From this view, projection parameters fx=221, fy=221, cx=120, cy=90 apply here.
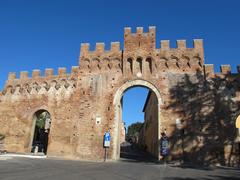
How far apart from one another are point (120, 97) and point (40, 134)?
1428 centimetres

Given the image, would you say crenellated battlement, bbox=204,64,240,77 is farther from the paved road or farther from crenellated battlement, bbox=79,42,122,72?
the paved road

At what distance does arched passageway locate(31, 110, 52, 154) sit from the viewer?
18.4 meters

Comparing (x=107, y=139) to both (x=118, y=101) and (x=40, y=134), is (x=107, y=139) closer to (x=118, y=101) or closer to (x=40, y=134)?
(x=118, y=101)

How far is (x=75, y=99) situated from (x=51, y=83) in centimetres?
282

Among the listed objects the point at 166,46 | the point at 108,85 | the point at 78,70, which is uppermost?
the point at 166,46

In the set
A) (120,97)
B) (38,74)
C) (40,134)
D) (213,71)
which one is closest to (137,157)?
(120,97)

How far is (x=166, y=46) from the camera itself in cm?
1677

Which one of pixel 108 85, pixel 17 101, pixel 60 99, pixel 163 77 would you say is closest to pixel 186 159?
pixel 163 77

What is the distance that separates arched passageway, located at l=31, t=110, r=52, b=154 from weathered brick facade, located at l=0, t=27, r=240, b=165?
0.69 metres

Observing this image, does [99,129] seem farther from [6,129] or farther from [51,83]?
[6,129]

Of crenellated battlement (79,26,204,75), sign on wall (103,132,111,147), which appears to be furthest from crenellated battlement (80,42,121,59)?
sign on wall (103,132,111,147)

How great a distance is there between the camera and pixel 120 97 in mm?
16172

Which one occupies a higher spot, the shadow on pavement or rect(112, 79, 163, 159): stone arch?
rect(112, 79, 163, 159): stone arch

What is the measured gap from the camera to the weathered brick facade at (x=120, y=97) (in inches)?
566
